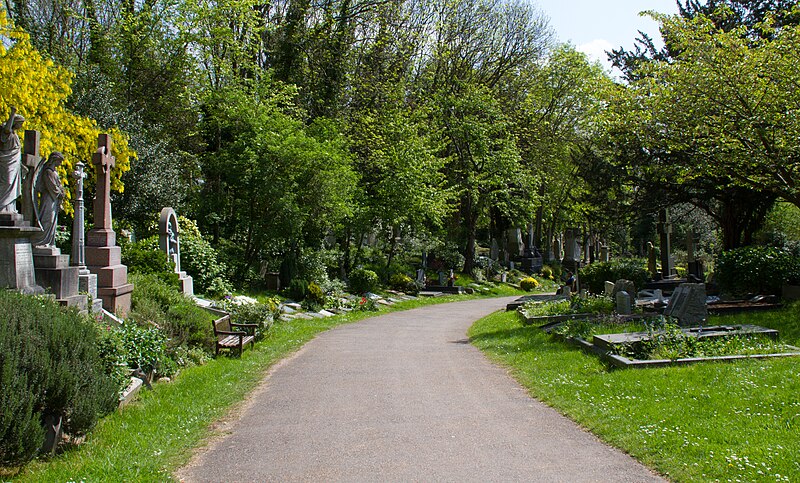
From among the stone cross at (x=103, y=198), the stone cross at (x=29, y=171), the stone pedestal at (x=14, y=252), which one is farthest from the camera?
the stone cross at (x=103, y=198)

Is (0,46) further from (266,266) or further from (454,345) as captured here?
(454,345)

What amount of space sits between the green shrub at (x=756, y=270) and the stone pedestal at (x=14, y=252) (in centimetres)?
1546

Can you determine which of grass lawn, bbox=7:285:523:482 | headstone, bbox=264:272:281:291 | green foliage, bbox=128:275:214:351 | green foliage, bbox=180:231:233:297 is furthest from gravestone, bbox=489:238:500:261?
grass lawn, bbox=7:285:523:482

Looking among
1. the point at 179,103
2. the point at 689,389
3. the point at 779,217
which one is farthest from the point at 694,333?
the point at 779,217

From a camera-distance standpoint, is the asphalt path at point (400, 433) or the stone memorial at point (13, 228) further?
the stone memorial at point (13, 228)

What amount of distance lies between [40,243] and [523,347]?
341 inches

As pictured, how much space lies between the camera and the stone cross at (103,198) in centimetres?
1298

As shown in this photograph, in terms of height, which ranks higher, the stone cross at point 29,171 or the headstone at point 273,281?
the stone cross at point 29,171

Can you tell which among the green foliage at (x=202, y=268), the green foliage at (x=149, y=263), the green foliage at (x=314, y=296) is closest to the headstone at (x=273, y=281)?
the green foliage at (x=314, y=296)

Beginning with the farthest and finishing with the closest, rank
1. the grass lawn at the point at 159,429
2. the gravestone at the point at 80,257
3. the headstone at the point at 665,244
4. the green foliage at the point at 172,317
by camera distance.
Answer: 1. the headstone at the point at 665,244
2. the green foliage at the point at 172,317
3. the gravestone at the point at 80,257
4. the grass lawn at the point at 159,429

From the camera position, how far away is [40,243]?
10.4 meters

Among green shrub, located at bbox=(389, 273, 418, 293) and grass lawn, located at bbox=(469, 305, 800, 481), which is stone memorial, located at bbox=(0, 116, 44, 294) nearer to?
grass lawn, located at bbox=(469, 305, 800, 481)

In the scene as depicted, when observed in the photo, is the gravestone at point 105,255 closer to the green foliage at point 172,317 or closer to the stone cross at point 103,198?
the stone cross at point 103,198

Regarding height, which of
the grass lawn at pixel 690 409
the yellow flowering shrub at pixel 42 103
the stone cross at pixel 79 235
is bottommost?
the grass lawn at pixel 690 409
